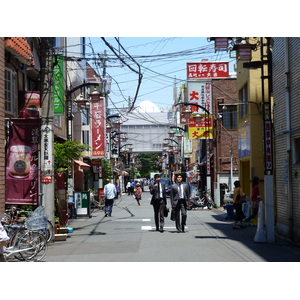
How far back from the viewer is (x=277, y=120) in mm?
17062

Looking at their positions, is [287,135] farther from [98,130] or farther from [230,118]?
[98,130]

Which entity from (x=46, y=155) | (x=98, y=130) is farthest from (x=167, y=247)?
(x=98, y=130)

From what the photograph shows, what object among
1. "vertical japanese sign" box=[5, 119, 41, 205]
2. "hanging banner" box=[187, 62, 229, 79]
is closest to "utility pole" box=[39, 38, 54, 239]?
"vertical japanese sign" box=[5, 119, 41, 205]

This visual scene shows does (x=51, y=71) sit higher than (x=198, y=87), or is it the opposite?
(x=198, y=87)

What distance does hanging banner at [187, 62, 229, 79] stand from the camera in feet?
106

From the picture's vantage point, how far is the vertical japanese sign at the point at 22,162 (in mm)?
13562

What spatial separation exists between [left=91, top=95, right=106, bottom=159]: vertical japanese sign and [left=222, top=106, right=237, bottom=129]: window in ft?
28.7

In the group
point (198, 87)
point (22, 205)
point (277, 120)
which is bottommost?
point (22, 205)

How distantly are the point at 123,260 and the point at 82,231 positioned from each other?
769 centimetres

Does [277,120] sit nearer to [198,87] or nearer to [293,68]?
[293,68]

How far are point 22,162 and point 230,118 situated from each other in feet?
78.2

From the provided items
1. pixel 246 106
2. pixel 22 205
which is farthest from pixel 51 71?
pixel 246 106
